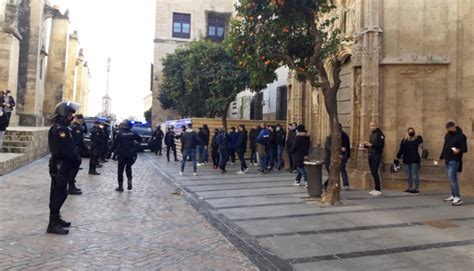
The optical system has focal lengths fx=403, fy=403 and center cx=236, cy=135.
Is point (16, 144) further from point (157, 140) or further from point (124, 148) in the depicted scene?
point (157, 140)

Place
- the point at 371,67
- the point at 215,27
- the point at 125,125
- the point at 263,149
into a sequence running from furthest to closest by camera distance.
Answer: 1. the point at 215,27
2. the point at 263,149
3. the point at 371,67
4. the point at 125,125

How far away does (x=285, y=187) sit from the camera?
1117 centimetres

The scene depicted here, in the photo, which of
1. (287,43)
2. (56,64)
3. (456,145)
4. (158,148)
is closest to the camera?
(456,145)

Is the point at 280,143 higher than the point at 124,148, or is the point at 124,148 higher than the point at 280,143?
the point at 280,143

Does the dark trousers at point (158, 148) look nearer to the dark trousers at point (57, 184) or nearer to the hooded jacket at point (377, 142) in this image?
the hooded jacket at point (377, 142)

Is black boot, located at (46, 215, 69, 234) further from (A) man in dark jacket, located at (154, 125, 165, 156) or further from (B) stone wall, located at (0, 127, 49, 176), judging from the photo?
(A) man in dark jacket, located at (154, 125, 165, 156)

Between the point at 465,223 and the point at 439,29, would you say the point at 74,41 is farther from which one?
the point at 465,223

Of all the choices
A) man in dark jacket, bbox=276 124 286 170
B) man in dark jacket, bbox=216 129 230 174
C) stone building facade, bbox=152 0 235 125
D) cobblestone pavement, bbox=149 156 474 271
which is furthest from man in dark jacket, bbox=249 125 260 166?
stone building facade, bbox=152 0 235 125

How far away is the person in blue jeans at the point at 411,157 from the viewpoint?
10086 mm

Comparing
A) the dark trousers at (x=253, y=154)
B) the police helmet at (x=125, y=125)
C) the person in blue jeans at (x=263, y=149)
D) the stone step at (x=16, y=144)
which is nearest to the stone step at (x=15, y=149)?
the stone step at (x=16, y=144)

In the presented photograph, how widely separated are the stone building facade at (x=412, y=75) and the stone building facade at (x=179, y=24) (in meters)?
31.9

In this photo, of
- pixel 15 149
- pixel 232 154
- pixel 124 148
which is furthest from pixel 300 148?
pixel 15 149

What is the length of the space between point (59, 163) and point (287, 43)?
213 inches

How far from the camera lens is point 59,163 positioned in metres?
6.00
